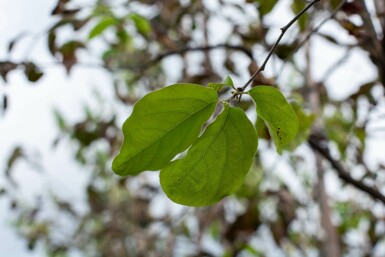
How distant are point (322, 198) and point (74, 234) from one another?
2181 mm

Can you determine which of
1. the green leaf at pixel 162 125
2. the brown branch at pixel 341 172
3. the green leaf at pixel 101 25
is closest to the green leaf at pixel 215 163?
the green leaf at pixel 162 125

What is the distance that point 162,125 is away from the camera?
0.47 metres

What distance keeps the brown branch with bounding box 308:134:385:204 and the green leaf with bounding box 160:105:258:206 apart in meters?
0.33

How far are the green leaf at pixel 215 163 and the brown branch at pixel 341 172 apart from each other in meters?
0.33

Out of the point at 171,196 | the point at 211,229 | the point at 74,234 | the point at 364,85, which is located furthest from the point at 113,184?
the point at 171,196

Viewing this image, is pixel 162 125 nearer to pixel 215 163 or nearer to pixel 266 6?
pixel 215 163

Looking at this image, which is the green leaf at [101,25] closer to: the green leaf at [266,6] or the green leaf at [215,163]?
the green leaf at [266,6]

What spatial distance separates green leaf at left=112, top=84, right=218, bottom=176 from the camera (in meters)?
0.46

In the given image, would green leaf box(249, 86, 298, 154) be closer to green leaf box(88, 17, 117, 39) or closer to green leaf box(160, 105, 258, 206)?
green leaf box(160, 105, 258, 206)

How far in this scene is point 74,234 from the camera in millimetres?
3062

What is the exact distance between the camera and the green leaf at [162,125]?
0.46 m

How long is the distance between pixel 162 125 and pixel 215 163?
0.07 m

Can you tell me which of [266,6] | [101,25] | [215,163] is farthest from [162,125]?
[101,25]

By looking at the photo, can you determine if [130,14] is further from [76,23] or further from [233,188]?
[233,188]
